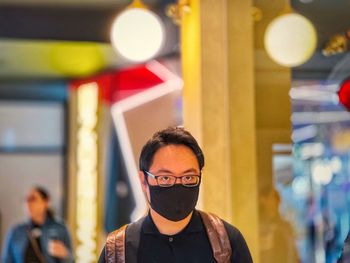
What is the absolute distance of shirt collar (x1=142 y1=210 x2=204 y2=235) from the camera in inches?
77.7

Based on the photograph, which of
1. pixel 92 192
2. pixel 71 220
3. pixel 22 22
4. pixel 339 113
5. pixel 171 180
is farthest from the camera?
pixel 71 220

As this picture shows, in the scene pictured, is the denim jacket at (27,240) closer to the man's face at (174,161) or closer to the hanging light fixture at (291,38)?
the hanging light fixture at (291,38)

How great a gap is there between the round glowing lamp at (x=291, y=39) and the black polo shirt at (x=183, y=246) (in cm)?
211

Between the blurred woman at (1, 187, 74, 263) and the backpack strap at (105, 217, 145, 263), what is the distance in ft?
10.7

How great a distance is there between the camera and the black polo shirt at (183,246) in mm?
1924

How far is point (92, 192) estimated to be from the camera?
24.5 feet

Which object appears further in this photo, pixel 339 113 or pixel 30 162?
pixel 30 162

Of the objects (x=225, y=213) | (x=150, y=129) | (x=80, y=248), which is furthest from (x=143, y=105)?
(x=225, y=213)

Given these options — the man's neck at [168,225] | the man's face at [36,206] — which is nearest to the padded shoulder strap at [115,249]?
the man's neck at [168,225]

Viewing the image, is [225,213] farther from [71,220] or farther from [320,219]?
[71,220]

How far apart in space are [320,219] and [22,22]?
12.2ft

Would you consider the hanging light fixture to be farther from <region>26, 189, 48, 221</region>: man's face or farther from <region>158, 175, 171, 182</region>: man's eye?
<region>26, 189, 48, 221</region>: man's face

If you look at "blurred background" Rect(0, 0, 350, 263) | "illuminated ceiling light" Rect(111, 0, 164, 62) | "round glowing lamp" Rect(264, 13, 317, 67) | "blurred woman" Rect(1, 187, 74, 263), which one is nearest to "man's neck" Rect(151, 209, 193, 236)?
"blurred background" Rect(0, 0, 350, 263)

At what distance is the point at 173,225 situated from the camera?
1.99 meters
